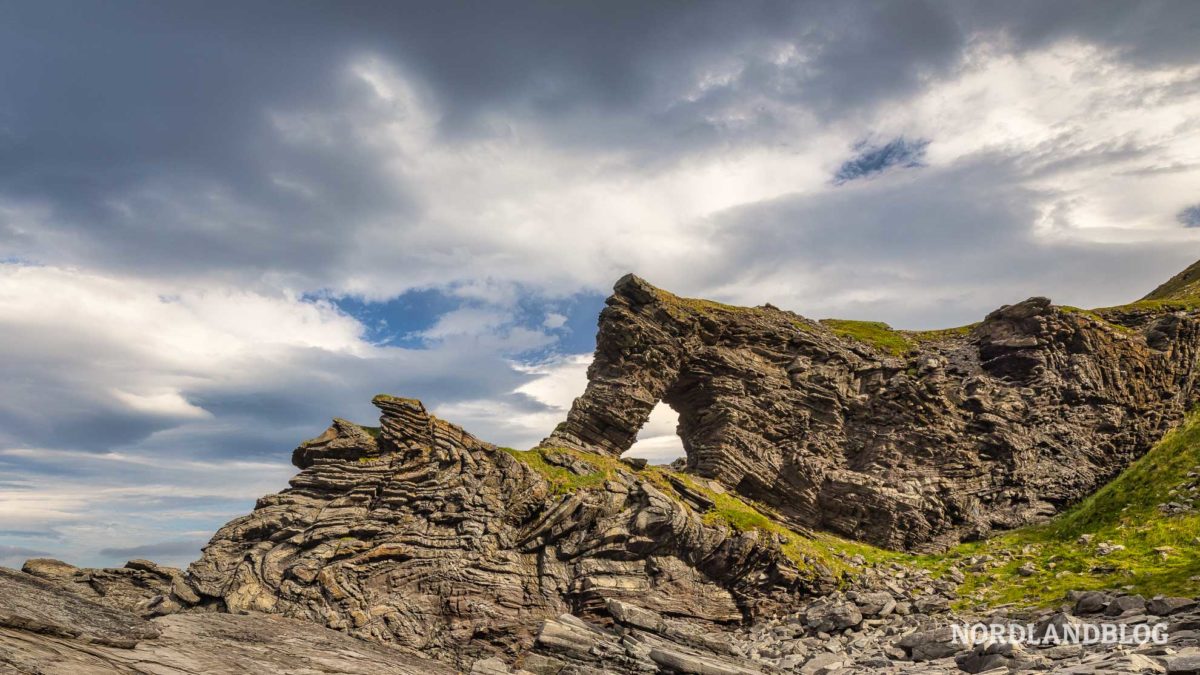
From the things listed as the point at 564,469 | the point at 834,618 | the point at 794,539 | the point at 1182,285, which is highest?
the point at 1182,285

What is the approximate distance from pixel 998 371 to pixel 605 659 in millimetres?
45794

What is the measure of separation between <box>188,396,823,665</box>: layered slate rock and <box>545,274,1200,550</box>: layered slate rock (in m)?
11.5

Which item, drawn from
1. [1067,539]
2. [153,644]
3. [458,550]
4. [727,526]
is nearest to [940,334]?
[1067,539]

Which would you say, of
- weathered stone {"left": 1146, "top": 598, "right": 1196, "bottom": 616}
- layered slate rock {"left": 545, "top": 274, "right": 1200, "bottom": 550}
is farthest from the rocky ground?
layered slate rock {"left": 545, "top": 274, "right": 1200, "bottom": 550}

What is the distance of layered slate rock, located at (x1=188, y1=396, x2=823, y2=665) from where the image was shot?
31609 millimetres

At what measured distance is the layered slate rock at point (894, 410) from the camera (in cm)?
5022

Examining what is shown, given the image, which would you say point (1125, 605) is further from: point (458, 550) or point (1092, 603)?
point (458, 550)

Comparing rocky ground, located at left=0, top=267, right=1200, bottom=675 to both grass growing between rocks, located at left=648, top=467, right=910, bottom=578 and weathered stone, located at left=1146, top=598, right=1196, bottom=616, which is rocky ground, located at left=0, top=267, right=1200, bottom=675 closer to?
weathered stone, located at left=1146, top=598, right=1196, bottom=616

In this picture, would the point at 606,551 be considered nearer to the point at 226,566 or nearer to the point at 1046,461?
the point at 226,566

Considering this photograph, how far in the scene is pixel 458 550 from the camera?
34.5 metres

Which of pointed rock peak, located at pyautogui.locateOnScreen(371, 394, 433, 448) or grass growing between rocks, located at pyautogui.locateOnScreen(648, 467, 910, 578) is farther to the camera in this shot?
grass growing between rocks, located at pyautogui.locateOnScreen(648, 467, 910, 578)

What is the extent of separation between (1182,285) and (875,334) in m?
47.9

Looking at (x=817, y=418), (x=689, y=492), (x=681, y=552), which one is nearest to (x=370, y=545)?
(x=681, y=552)

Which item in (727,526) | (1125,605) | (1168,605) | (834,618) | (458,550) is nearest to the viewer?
(1168,605)
